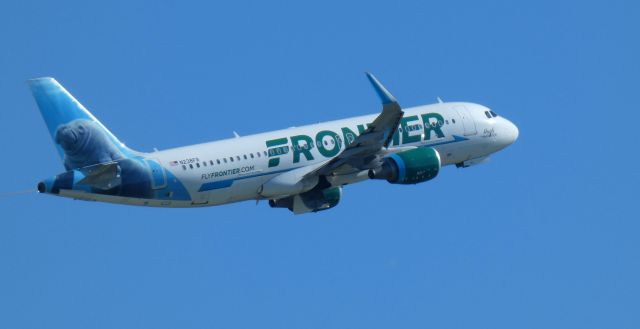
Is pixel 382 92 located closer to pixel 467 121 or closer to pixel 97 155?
pixel 467 121

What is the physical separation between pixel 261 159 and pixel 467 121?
41.7ft

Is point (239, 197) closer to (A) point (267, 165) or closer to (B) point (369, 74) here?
(A) point (267, 165)

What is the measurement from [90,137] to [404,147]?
1566cm

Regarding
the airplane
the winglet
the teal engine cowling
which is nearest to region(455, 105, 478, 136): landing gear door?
the airplane

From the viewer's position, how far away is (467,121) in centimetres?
8438

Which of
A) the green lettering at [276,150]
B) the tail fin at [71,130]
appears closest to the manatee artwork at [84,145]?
the tail fin at [71,130]

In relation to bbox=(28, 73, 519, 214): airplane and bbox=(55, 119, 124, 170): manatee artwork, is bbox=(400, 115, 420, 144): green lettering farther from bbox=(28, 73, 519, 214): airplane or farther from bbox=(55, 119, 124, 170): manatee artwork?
bbox=(55, 119, 124, 170): manatee artwork

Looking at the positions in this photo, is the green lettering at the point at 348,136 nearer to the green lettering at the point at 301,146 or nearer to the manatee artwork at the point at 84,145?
the green lettering at the point at 301,146

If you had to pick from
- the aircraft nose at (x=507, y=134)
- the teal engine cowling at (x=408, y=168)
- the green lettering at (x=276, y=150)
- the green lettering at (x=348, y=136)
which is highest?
the aircraft nose at (x=507, y=134)

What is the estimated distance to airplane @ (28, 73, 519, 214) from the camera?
7388cm

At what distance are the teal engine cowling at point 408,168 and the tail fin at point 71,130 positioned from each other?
12.0 m

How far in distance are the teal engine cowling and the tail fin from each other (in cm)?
1203

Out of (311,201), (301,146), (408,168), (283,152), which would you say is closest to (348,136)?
(301,146)

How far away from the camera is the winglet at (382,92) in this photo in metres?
74.0
